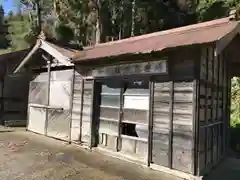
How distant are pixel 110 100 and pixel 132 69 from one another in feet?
4.83

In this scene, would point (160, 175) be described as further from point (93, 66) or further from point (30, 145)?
point (30, 145)

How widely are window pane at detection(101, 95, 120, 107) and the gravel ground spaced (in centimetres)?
155

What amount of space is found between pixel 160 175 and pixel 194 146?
3.46 feet

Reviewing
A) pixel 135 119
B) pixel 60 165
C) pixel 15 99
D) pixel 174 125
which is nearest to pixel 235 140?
pixel 135 119

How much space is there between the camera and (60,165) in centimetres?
714

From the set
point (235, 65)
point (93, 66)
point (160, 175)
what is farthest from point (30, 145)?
point (235, 65)

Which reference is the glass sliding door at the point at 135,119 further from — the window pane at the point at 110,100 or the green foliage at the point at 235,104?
the green foliage at the point at 235,104

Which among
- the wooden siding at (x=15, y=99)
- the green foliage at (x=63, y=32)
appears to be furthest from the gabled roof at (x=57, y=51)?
the green foliage at (x=63, y=32)

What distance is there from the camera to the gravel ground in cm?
623

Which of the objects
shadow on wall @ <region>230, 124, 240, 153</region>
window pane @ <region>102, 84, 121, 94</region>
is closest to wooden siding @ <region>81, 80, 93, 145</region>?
window pane @ <region>102, 84, 121, 94</region>

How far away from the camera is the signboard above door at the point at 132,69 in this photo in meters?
6.64

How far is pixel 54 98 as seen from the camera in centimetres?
1079

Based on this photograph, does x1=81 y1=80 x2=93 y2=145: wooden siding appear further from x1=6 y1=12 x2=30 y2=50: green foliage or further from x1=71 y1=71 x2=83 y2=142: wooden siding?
x1=6 y1=12 x2=30 y2=50: green foliage

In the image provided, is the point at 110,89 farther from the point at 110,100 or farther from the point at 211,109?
the point at 211,109
